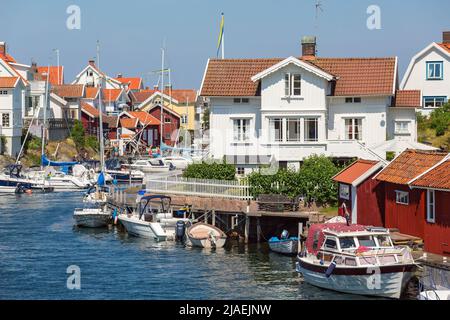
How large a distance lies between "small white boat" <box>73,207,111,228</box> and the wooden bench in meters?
11.1

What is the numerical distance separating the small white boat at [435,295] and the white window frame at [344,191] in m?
16.0

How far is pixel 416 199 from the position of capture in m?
42.3

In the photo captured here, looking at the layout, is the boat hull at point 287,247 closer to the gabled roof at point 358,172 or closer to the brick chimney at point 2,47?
the gabled roof at point 358,172

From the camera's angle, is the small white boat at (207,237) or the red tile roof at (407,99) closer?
the small white boat at (207,237)

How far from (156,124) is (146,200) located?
75.7 metres

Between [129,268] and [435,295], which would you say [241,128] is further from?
[435,295]

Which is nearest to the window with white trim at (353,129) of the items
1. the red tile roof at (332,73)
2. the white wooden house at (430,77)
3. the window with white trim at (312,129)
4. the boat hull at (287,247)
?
the red tile roof at (332,73)

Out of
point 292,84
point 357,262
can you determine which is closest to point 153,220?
point 292,84

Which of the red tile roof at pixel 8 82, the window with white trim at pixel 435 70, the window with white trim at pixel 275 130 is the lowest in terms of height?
the window with white trim at pixel 275 130

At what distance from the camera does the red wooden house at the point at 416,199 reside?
131 ft

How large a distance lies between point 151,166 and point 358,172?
56171 mm

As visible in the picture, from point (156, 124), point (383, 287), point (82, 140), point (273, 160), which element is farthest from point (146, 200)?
point (156, 124)

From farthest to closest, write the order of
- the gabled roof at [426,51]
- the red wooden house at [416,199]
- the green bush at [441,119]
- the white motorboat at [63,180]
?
1. the white motorboat at [63,180]
2. the gabled roof at [426,51]
3. the green bush at [441,119]
4. the red wooden house at [416,199]

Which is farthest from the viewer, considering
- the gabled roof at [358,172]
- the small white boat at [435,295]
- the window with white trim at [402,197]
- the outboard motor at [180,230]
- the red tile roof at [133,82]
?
the red tile roof at [133,82]
